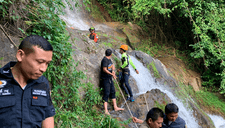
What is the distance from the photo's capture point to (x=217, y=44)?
10508 mm

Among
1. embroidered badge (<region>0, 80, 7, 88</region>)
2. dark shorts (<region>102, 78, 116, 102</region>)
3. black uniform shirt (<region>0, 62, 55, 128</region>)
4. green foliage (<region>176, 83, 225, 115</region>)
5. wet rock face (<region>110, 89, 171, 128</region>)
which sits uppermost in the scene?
embroidered badge (<region>0, 80, 7, 88</region>)

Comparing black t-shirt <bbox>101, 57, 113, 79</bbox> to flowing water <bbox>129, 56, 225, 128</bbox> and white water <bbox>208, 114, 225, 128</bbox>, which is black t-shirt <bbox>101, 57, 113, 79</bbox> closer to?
flowing water <bbox>129, 56, 225, 128</bbox>

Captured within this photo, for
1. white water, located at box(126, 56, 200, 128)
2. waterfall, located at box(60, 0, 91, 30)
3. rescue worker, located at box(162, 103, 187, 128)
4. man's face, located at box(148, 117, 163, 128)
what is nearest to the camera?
man's face, located at box(148, 117, 163, 128)

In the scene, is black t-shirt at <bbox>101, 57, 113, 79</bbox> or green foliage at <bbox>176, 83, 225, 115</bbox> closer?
black t-shirt at <bbox>101, 57, 113, 79</bbox>

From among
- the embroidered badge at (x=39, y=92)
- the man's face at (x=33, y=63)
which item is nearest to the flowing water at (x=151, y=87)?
the embroidered badge at (x=39, y=92)

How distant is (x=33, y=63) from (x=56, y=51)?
298 centimetres

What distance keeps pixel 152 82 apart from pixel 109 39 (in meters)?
4.93

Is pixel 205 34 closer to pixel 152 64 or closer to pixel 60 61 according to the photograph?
pixel 152 64

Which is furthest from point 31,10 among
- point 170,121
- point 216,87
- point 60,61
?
point 216,87

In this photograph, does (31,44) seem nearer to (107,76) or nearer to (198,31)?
(107,76)

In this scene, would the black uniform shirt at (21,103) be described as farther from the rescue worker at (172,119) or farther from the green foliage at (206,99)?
the green foliage at (206,99)

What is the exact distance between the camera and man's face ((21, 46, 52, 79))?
4.79ft

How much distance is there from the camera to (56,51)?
433cm

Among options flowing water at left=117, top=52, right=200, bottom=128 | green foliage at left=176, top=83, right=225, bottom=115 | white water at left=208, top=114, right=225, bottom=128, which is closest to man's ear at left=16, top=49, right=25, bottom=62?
flowing water at left=117, top=52, right=200, bottom=128
